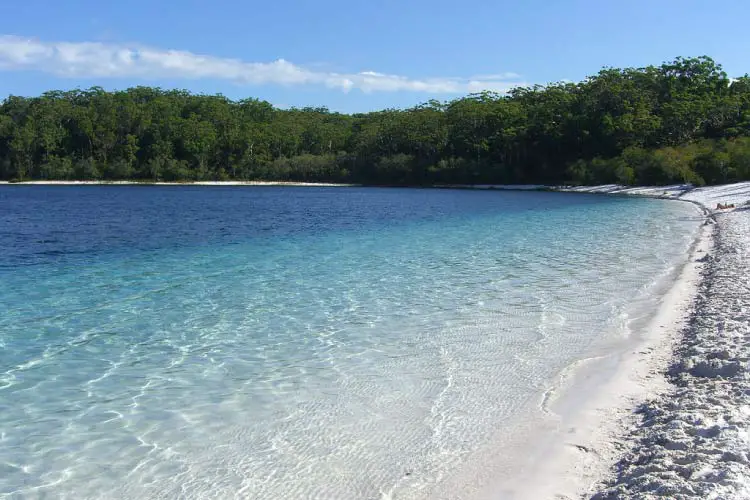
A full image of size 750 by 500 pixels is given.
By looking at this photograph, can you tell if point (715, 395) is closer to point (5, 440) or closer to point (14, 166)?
point (5, 440)

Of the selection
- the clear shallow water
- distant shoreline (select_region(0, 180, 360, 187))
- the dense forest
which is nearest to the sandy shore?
the clear shallow water

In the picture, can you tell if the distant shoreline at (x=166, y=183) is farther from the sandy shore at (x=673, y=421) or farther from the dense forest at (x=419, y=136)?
the sandy shore at (x=673, y=421)

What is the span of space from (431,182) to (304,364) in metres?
100

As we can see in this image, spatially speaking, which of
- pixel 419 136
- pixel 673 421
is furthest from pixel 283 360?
pixel 419 136

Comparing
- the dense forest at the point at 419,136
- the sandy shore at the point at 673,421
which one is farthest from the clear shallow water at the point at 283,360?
A: the dense forest at the point at 419,136

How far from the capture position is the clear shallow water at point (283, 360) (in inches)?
234

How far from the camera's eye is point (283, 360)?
30.3 ft

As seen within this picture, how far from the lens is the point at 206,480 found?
568 centimetres

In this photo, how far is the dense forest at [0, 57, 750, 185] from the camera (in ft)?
268

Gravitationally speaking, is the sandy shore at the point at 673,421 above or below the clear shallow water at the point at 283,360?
above

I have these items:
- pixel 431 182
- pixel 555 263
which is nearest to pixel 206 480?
pixel 555 263

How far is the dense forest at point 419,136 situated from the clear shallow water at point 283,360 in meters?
58.0

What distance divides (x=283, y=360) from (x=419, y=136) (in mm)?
105959

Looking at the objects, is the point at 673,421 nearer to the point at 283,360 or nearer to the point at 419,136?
the point at 283,360
